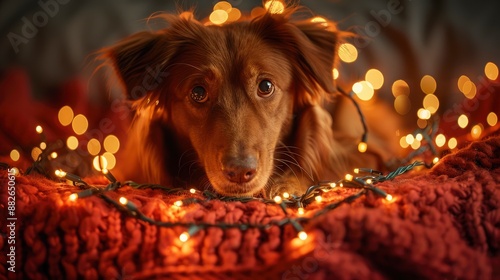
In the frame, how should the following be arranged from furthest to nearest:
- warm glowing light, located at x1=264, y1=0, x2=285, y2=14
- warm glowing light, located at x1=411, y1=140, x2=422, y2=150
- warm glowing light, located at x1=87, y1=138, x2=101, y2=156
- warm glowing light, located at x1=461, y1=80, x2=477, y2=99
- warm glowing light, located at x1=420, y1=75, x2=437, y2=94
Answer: warm glowing light, located at x1=420, y1=75, x2=437, y2=94
warm glowing light, located at x1=461, y1=80, x2=477, y2=99
warm glowing light, located at x1=87, y1=138, x2=101, y2=156
warm glowing light, located at x1=411, y1=140, x2=422, y2=150
warm glowing light, located at x1=264, y1=0, x2=285, y2=14

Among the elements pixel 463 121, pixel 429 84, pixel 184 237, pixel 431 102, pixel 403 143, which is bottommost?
pixel 184 237

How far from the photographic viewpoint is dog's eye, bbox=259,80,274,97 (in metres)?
1.79

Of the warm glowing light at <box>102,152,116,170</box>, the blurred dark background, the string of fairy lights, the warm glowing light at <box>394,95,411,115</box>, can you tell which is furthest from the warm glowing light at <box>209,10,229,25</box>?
the warm glowing light at <box>394,95,411,115</box>

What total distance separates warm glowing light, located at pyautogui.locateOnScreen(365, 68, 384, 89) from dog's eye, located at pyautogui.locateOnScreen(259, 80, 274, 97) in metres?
1.15

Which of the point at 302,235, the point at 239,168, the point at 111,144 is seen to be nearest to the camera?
the point at 302,235

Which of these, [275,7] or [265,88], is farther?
[275,7]

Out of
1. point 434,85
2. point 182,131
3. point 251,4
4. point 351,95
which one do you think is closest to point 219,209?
point 182,131

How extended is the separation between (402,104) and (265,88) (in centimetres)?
128

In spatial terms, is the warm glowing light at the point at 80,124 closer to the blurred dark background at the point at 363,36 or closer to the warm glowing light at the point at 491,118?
the blurred dark background at the point at 363,36

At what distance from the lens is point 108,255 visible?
1.21 meters

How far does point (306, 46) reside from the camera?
73.4 inches

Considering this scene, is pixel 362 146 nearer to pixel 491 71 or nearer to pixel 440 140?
pixel 440 140

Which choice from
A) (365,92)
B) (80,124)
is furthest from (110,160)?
(365,92)

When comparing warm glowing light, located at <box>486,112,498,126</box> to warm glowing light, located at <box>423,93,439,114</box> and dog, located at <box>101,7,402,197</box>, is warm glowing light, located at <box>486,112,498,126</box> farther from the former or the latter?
dog, located at <box>101,7,402,197</box>
